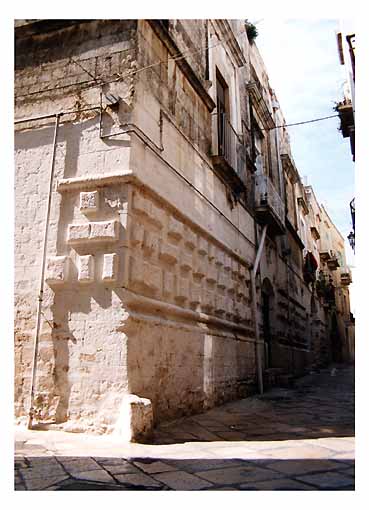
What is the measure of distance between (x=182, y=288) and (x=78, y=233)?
1500 millimetres

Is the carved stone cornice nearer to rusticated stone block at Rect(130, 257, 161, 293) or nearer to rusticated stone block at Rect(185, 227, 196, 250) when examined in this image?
rusticated stone block at Rect(185, 227, 196, 250)

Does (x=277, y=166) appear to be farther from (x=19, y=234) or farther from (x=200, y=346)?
(x=19, y=234)

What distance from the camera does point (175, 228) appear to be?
5.34 m

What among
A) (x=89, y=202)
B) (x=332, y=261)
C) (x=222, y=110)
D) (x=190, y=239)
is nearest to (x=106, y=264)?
(x=89, y=202)

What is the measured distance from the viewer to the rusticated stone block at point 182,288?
5.27 metres

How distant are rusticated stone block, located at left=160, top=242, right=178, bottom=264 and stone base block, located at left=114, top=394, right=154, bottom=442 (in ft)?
5.43

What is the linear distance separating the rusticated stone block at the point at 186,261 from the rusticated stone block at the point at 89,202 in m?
1.39

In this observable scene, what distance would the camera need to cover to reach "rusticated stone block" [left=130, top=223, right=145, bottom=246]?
441 centimetres

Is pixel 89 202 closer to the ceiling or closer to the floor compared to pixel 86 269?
closer to the ceiling

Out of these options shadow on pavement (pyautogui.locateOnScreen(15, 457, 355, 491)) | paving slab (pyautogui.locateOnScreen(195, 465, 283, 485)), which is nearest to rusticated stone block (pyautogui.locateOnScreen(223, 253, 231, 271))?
shadow on pavement (pyautogui.locateOnScreen(15, 457, 355, 491))

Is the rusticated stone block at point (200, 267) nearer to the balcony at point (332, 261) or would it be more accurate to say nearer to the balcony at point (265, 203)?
the balcony at point (265, 203)

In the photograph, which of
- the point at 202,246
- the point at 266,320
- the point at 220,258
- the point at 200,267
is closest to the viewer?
the point at 200,267

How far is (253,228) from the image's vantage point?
9.62 m

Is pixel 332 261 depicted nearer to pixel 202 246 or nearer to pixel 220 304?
pixel 220 304
